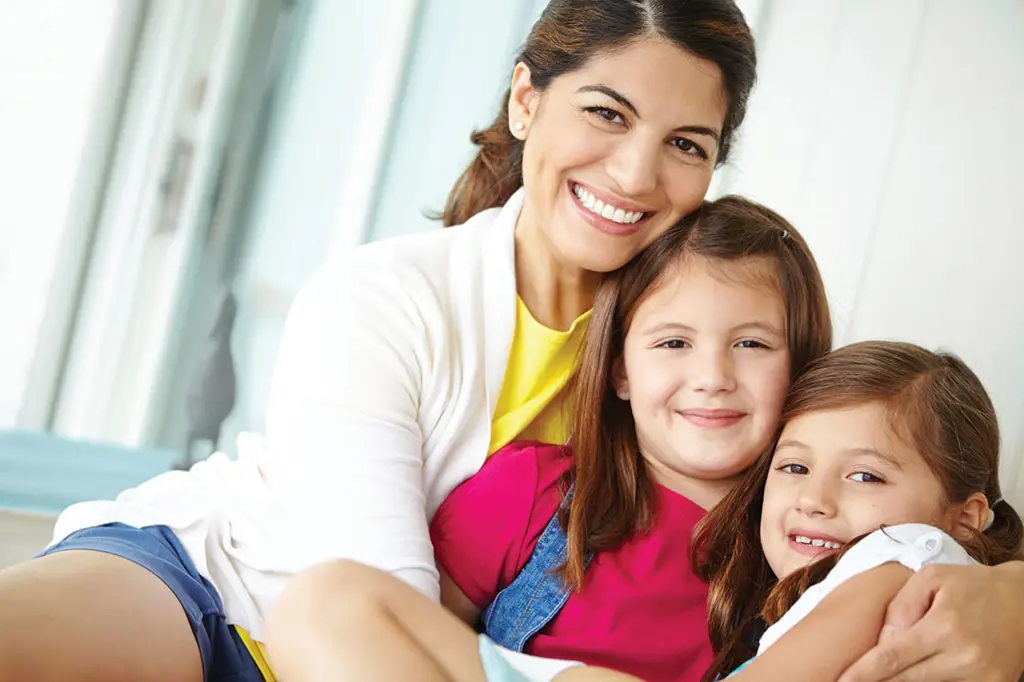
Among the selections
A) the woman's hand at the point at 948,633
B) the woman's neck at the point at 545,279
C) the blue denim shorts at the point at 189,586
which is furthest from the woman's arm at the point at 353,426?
the woman's hand at the point at 948,633

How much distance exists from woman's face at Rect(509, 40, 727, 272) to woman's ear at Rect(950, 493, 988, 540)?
573mm

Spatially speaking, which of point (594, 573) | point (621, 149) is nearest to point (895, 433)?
point (594, 573)

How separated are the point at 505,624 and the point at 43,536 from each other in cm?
109

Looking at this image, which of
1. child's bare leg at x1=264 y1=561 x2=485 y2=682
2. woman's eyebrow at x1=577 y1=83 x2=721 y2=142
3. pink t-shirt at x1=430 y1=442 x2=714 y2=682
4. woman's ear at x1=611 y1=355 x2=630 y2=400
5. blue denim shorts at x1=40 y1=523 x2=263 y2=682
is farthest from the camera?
woman's ear at x1=611 y1=355 x2=630 y2=400

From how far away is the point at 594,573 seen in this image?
1.46 metres

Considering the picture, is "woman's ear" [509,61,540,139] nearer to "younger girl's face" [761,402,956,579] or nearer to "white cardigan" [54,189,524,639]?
"white cardigan" [54,189,524,639]

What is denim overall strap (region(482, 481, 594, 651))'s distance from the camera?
1438 mm

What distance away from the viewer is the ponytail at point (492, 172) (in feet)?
6.05

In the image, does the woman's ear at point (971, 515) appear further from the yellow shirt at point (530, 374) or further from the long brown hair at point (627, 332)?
the yellow shirt at point (530, 374)

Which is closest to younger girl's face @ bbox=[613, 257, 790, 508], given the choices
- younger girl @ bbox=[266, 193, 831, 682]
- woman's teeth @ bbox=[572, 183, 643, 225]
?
younger girl @ bbox=[266, 193, 831, 682]

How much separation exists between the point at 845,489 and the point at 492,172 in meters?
0.83

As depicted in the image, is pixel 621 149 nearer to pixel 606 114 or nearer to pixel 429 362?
pixel 606 114

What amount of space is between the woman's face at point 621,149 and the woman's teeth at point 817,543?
48 cm

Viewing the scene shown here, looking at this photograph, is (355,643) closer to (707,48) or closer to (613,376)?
(613,376)
